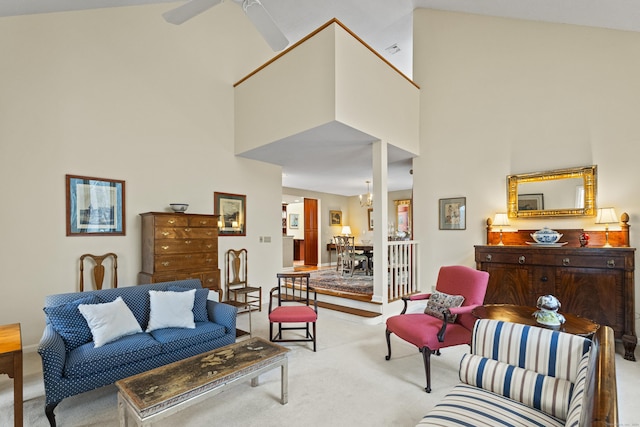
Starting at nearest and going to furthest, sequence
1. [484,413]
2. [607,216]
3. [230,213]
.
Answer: [484,413] < [607,216] < [230,213]

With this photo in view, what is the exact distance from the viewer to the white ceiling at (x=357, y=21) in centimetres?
340

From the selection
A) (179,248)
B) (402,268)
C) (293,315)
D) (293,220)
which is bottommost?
(293,315)

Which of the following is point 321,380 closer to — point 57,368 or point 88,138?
point 57,368

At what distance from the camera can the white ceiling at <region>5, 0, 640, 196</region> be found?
134 inches

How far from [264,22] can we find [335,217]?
305 inches

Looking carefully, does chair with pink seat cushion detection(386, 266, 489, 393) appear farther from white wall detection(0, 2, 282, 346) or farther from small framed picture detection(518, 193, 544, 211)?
white wall detection(0, 2, 282, 346)

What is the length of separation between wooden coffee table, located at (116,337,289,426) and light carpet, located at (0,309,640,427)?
25 cm

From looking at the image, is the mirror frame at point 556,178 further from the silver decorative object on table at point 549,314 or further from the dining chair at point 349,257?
the dining chair at point 349,257

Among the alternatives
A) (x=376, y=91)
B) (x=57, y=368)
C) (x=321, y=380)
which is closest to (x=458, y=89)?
(x=376, y=91)

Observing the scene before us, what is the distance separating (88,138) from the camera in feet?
12.3

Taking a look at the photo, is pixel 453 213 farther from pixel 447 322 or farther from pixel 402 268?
pixel 447 322

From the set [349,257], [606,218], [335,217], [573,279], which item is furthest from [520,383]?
[335,217]

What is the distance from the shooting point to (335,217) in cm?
1026

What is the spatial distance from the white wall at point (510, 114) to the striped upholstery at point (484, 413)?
131 inches
